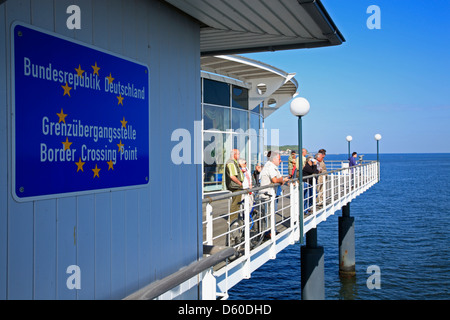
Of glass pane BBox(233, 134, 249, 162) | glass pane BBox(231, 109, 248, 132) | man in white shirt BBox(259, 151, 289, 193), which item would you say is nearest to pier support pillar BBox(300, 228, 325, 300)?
man in white shirt BBox(259, 151, 289, 193)

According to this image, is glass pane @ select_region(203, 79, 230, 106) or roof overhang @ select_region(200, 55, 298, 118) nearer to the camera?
roof overhang @ select_region(200, 55, 298, 118)

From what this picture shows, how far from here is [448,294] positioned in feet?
52.2

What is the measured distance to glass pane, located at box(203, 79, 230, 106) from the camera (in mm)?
15978

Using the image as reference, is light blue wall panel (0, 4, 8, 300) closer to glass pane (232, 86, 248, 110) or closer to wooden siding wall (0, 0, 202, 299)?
wooden siding wall (0, 0, 202, 299)

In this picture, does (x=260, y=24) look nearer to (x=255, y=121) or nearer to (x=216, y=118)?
(x=216, y=118)

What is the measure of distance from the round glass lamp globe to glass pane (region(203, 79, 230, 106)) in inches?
321

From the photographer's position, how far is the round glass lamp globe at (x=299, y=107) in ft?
26.3

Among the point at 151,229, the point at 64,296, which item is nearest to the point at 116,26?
the point at 151,229

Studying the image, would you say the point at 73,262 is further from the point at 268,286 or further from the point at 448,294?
the point at 448,294

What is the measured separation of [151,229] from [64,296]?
40.6 inches

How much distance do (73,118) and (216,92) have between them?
13922 millimetres

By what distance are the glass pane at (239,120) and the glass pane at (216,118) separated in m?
0.49

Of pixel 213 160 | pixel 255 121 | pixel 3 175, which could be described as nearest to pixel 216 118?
pixel 213 160

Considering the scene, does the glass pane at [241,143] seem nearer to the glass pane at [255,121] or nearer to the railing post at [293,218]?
the glass pane at [255,121]
